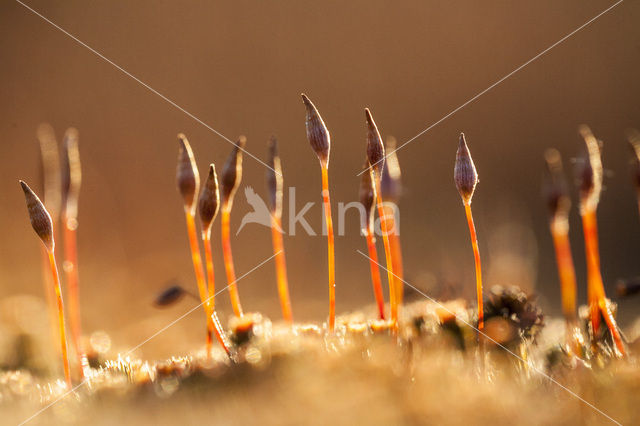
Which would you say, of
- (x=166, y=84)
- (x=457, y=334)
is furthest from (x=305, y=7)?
(x=457, y=334)

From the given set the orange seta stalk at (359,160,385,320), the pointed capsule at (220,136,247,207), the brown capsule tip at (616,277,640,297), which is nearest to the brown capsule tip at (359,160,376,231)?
the orange seta stalk at (359,160,385,320)

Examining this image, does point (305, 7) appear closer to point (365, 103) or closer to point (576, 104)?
point (365, 103)

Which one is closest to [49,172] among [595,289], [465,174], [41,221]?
[41,221]

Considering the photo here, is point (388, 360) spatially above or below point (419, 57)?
below

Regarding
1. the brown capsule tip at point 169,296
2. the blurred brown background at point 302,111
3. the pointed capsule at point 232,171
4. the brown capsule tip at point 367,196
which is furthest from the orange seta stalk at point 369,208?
the blurred brown background at point 302,111

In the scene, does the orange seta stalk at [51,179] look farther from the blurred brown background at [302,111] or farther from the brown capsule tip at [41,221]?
the blurred brown background at [302,111]

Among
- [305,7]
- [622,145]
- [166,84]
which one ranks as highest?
[305,7]

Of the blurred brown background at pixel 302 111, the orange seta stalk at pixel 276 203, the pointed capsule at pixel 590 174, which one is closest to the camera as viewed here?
the pointed capsule at pixel 590 174

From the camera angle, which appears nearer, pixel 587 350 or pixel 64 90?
pixel 587 350
